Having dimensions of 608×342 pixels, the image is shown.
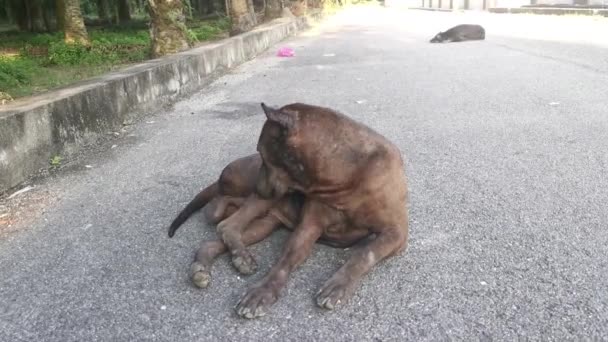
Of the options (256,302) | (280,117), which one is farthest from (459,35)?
(256,302)

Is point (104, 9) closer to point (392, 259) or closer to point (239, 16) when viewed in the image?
point (239, 16)

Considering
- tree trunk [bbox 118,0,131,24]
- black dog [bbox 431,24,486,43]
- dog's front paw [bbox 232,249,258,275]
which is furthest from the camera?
tree trunk [bbox 118,0,131,24]

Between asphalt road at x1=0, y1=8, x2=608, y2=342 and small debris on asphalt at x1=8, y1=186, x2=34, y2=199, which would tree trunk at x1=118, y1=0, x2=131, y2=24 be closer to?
asphalt road at x1=0, y1=8, x2=608, y2=342

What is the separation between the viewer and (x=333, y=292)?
2717mm

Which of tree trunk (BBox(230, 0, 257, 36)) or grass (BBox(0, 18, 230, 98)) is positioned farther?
tree trunk (BBox(230, 0, 257, 36))

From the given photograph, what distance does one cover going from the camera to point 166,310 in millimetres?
2732

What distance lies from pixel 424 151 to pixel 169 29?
6862mm

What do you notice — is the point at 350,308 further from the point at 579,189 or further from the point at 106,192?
the point at 106,192

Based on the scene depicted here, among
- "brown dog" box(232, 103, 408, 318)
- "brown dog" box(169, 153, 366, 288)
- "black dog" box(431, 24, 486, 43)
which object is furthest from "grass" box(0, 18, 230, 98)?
"black dog" box(431, 24, 486, 43)

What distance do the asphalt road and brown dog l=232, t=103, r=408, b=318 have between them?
0.13 m

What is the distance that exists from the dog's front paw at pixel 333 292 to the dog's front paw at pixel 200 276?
1.93 ft

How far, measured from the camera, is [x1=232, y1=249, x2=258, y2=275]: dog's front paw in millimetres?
3055

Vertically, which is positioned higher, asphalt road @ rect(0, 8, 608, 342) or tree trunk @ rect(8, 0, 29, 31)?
tree trunk @ rect(8, 0, 29, 31)

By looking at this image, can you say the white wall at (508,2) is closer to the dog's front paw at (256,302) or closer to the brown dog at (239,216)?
the brown dog at (239,216)
